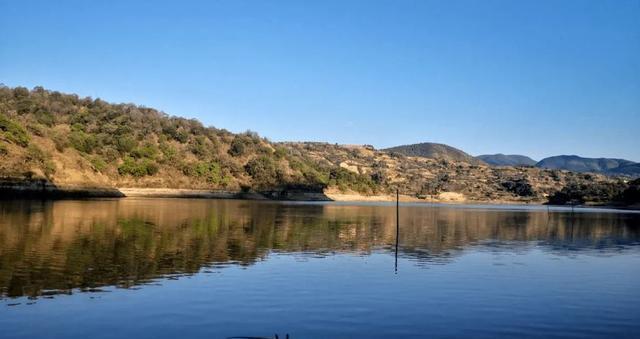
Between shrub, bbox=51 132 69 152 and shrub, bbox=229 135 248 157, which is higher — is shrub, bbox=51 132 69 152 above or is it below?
below

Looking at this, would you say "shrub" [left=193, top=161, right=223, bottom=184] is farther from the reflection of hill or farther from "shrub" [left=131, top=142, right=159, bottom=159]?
the reflection of hill

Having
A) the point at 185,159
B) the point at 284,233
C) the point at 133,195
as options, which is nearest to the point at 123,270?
the point at 284,233

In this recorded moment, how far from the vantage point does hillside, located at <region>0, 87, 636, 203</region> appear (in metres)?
85.9

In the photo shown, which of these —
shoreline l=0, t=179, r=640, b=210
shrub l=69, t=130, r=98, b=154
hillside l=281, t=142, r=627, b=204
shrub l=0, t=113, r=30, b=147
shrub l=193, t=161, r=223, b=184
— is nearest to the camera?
shoreline l=0, t=179, r=640, b=210

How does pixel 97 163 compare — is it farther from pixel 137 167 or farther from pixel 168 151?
pixel 168 151

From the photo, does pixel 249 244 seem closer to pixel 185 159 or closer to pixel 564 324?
pixel 564 324

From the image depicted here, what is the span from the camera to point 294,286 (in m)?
20.0

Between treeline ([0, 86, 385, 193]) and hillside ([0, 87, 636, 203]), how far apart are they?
0.19m

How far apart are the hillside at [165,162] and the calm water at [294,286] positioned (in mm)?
51625

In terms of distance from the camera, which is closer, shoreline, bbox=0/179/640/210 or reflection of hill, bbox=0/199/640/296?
reflection of hill, bbox=0/199/640/296

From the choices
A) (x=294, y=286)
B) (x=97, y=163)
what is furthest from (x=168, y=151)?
(x=294, y=286)

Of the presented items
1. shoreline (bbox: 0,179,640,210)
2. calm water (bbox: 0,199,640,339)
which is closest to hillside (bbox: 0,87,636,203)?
shoreline (bbox: 0,179,640,210)

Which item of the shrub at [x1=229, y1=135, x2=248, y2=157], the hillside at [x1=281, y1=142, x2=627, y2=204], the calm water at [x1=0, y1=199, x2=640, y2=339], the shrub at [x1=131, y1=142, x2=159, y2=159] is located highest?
the shrub at [x1=229, y1=135, x2=248, y2=157]

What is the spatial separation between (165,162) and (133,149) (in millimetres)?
6654
